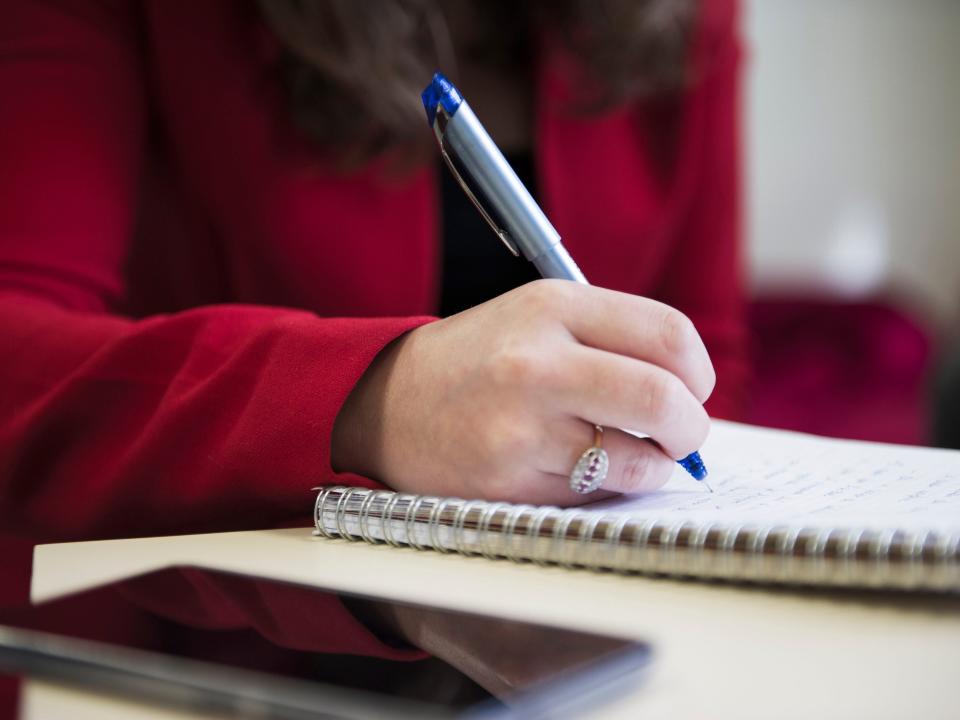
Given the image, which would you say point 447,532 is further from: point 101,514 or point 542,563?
point 101,514

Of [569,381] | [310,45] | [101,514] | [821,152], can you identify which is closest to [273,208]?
[310,45]

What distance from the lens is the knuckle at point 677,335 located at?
0.40 metres

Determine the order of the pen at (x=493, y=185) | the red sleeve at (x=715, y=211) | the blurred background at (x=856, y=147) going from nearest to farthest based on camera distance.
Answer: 1. the pen at (x=493, y=185)
2. the red sleeve at (x=715, y=211)
3. the blurred background at (x=856, y=147)

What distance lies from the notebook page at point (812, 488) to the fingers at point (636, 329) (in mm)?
57

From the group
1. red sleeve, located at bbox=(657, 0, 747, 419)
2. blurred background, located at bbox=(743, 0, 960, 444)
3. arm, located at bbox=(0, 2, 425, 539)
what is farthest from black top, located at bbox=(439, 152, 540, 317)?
blurred background, located at bbox=(743, 0, 960, 444)

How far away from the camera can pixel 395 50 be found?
2.76ft

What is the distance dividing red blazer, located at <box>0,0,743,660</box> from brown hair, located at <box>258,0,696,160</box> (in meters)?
0.03

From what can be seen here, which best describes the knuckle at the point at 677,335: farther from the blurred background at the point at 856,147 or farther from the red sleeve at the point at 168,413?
the blurred background at the point at 856,147

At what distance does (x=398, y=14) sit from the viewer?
0.85 m

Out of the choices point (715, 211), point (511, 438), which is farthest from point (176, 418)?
point (715, 211)

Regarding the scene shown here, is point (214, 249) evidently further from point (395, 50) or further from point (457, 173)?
point (457, 173)

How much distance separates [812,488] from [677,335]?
91 millimetres

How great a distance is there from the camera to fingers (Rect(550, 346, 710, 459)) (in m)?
0.38

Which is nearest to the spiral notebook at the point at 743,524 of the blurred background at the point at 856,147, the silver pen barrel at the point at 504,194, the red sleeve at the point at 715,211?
the silver pen barrel at the point at 504,194
